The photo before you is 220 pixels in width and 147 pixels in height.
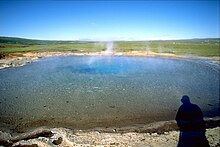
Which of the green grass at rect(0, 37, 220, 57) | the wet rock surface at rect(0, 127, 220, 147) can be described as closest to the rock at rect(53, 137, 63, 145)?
the wet rock surface at rect(0, 127, 220, 147)

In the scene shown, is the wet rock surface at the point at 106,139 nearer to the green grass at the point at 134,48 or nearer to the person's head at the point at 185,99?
the person's head at the point at 185,99

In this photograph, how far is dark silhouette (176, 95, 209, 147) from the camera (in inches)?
311

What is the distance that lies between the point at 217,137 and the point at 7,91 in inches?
691

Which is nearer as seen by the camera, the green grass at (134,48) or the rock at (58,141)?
the rock at (58,141)

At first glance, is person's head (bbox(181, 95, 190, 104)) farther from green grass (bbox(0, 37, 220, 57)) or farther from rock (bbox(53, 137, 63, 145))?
green grass (bbox(0, 37, 220, 57))

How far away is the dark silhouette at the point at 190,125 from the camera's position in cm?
790

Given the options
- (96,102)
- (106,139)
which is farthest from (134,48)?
(106,139)

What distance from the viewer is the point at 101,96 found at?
49.9 ft

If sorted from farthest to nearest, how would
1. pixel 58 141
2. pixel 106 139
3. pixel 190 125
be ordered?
pixel 190 125 → pixel 106 139 → pixel 58 141

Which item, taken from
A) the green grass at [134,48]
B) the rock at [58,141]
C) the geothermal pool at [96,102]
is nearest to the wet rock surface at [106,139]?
the rock at [58,141]

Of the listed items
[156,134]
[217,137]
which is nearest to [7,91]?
[156,134]

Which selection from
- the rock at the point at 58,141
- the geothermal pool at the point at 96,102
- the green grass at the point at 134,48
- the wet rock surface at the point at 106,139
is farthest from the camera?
the green grass at the point at 134,48

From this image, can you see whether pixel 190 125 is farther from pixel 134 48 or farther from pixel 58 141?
pixel 134 48

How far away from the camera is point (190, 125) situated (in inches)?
391
